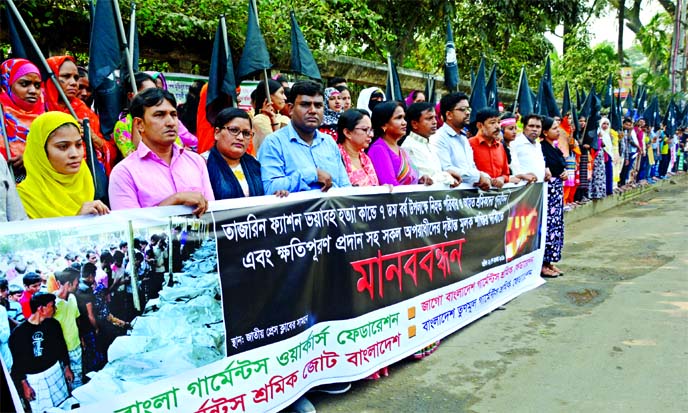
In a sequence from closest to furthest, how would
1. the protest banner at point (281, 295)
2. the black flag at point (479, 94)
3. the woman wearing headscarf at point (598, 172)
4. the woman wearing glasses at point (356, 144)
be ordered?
1. the protest banner at point (281, 295)
2. the woman wearing glasses at point (356, 144)
3. the black flag at point (479, 94)
4. the woman wearing headscarf at point (598, 172)

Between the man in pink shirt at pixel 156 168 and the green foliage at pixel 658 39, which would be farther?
the green foliage at pixel 658 39

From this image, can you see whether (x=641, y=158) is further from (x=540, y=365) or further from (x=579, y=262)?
(x=540, y=365)

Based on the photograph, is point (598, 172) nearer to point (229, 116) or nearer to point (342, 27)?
point (342, 27)

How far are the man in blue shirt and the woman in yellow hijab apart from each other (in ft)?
3.79

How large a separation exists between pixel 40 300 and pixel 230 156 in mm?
1484

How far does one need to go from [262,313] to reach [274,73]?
641 cm

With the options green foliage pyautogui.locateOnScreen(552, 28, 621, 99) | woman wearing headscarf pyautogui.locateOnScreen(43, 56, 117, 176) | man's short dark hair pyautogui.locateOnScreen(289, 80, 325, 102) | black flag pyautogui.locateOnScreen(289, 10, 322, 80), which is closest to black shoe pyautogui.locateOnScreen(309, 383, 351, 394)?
man's short dark hair pyautogui.locateOnScreen(289, 80, 325, 102)

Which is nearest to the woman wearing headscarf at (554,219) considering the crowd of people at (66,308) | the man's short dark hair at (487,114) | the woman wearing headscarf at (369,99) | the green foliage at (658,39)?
the man's short dark hair at (487,114)

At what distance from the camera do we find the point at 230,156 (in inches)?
144

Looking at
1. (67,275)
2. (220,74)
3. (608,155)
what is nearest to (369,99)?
(220,74)

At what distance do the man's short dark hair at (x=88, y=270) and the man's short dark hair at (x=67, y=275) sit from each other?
0.02 m

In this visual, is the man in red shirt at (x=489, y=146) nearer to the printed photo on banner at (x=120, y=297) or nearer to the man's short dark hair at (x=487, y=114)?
the man's short dark hair at (x=487, y=114)

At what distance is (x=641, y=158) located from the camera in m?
17.4

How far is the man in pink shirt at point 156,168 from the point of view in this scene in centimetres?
310
